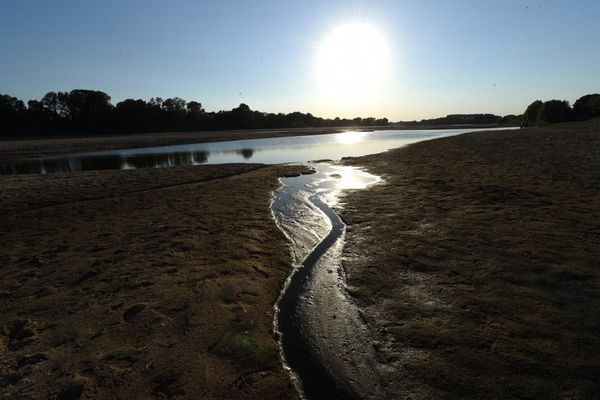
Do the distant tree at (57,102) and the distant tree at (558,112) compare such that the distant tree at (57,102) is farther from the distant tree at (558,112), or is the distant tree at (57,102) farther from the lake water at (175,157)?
the distant tree at (558,112)

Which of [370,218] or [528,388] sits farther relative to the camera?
[370,218]

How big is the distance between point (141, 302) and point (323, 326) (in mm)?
3754

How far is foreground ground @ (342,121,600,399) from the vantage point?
4422mm

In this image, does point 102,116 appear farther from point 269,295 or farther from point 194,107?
point 269,295

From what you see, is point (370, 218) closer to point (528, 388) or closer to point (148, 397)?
point (528, 388)

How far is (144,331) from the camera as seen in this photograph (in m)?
5.59

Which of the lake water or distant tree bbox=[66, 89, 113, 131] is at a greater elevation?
distant tree bbox=[66, 89, 113, 131]

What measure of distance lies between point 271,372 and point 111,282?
476cm

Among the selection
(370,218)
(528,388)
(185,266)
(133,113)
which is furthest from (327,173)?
(133,113)

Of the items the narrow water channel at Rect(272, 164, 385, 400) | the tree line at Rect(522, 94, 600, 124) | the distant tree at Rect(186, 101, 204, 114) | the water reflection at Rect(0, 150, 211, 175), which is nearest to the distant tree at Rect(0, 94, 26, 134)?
the distant tree at Rect(186, 101, 204, 114)

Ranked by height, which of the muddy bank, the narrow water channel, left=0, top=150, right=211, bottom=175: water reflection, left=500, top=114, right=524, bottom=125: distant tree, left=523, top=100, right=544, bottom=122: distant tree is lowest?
left=0, top=150, right=211, bottom=175: water reflection

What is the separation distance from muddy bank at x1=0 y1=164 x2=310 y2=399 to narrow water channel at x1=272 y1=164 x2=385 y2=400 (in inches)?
14.5

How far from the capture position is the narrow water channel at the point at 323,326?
4.62 meters

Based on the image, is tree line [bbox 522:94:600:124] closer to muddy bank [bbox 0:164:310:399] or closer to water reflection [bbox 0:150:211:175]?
water reflection [bbox 0:150:211:175]
